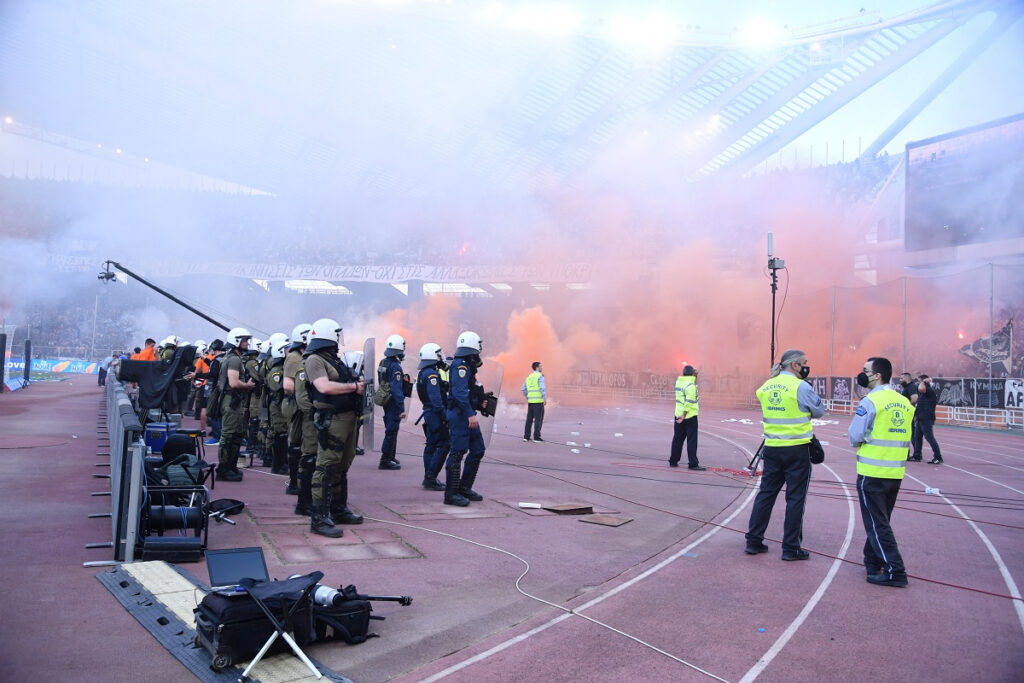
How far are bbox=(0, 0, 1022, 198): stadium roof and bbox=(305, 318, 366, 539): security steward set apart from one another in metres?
31.6

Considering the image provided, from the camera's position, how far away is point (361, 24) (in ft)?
113

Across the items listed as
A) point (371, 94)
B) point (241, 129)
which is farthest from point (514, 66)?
point (241, 129)

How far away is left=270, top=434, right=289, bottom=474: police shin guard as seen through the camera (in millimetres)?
10008

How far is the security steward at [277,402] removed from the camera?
9.21 meters

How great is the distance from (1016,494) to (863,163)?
3752 centimetres

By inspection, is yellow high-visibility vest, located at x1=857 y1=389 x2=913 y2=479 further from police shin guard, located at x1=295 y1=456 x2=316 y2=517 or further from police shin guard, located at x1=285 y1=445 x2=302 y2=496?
police shin guard, located at x1=285 y1=445 x2=302 y2=496

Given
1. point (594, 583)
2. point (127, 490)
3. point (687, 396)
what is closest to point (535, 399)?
point (687, 396)

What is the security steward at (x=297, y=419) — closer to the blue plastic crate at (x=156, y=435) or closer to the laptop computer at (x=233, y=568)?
the blue plastic crate at (x=156, y=435)

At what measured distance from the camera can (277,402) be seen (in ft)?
30.8

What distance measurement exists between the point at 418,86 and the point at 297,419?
35.6 m

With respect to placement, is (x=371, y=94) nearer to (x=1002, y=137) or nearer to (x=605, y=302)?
(x=605, y=302)

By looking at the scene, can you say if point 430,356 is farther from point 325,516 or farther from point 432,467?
point 325,516

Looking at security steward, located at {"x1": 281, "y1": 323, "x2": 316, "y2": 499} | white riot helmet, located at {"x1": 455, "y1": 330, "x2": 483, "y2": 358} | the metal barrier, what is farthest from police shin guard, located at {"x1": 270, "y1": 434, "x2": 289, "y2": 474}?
the metal barrier

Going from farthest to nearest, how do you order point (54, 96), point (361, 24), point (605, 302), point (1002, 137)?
point (54, 96)
point (605, 302)
point (361, 24)
point (1002, 137)
